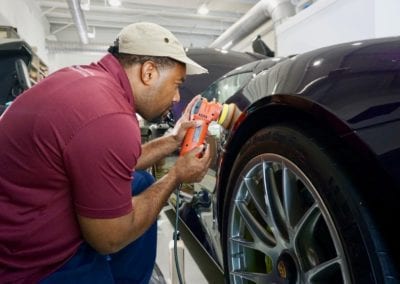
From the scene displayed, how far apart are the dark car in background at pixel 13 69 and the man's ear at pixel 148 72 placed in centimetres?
216

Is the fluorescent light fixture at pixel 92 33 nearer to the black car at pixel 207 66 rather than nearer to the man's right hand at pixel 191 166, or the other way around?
the black car at pixel 207 66

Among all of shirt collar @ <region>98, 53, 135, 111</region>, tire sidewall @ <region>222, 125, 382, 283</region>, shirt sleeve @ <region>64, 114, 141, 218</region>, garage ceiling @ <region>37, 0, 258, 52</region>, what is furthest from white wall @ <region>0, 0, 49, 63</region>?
tire sidewall @ <region>222, 125, 382, 283</region>

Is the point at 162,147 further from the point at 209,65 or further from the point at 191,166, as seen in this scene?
the point at 209,65

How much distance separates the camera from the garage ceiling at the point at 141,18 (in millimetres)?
7211

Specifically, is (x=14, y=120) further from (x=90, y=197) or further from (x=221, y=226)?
(x=221, y=226)

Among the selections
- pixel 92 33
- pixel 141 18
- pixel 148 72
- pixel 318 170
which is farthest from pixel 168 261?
pixel 92 33

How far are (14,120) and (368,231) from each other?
87 cm

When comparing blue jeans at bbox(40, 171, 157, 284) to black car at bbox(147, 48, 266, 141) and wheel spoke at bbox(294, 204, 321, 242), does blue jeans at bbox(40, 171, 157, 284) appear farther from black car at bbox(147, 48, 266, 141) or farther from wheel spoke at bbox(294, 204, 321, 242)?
black car at bbox(147, 48, 266, 141)

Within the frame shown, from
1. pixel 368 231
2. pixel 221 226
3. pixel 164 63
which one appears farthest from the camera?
pixel 221 226

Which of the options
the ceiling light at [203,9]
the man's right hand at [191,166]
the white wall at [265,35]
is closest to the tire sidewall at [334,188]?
the man's right hand at [191,166]

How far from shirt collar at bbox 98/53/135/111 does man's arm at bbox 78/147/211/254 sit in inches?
10.7

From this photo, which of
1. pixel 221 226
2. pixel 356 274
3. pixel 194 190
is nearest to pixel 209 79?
pixel 194 190

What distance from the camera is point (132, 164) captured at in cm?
92

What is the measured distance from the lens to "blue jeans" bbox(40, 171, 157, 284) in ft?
3.29
